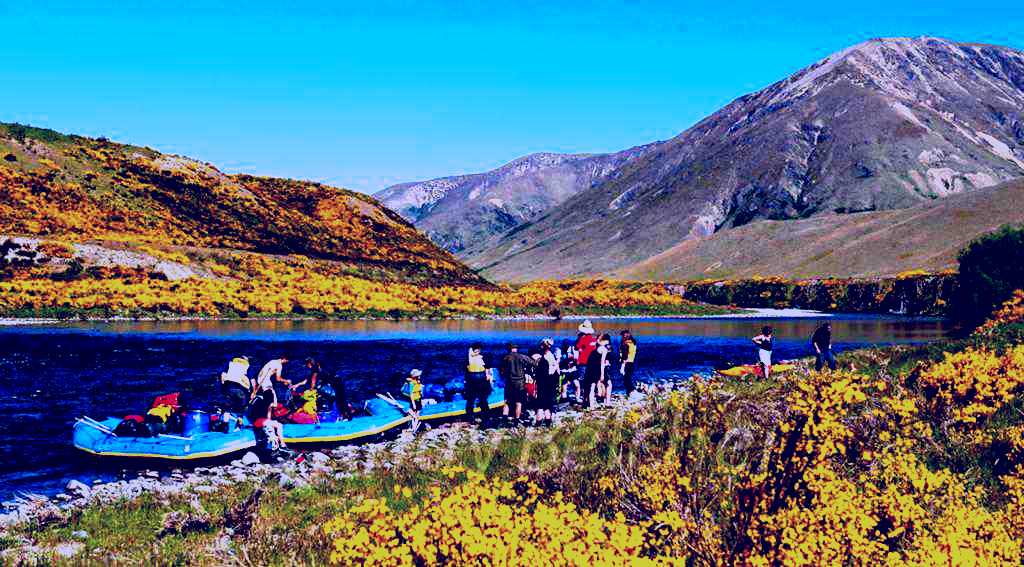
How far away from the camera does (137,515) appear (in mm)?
13602

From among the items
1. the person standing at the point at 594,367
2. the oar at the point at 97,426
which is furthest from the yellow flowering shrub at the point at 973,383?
the oar at the point at 97,426

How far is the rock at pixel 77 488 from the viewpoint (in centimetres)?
1593

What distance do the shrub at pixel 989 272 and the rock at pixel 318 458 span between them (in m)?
51.5

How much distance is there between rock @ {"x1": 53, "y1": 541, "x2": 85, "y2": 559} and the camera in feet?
36.7

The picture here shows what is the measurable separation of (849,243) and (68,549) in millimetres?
147305

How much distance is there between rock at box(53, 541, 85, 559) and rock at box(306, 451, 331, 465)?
21.6 feet

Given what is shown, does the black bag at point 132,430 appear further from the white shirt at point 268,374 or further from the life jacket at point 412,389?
the life jacket at point 412,389

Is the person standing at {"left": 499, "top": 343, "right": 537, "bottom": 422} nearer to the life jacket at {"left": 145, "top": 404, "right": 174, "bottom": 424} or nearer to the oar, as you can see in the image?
the life jacket at {"left": 145, "top": 404, "right": 174, "bottom": 424}

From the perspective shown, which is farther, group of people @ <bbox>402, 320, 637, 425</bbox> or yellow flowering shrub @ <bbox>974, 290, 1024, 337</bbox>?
yellow flowering shrub @ <bbox>974, 290, 1024, 337</bbox>

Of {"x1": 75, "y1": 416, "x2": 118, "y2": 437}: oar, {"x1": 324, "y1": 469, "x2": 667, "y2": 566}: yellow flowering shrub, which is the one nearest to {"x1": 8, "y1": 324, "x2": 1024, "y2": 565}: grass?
{"x1": 324, "y1": 469, "x2": 667, "y2": 566}: yellow flowering shrub

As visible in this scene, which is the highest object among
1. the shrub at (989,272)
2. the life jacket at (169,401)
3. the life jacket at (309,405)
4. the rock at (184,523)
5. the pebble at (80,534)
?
the shrub at (989,272)

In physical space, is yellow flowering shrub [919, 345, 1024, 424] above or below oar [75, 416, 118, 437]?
above

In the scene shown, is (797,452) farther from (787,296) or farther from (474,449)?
(787,296)

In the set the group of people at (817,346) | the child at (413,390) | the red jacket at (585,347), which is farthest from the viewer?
the group of people at (817,346)
